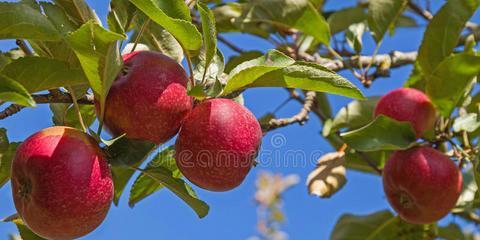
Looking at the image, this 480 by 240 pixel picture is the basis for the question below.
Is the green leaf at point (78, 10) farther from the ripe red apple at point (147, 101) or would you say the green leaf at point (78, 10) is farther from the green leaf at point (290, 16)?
the green leaf at point (290, 16)

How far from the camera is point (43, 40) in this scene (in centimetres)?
140

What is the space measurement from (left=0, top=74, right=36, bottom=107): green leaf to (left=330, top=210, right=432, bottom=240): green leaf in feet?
6.16

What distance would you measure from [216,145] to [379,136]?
0.76 m

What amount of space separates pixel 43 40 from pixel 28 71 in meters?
0.08

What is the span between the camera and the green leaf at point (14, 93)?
3.77 feet

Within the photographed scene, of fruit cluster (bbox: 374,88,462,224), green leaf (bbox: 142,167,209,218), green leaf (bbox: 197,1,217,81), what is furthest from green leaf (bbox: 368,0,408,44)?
green leaf (bbox: 142,167,209,218)

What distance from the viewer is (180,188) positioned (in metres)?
1.48

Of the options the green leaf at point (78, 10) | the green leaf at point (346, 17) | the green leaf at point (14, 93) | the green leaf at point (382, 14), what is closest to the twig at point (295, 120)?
the green leaf at point (382, 14)

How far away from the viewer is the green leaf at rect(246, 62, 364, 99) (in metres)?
1.45

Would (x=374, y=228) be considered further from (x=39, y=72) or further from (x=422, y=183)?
(x=39, y=72)

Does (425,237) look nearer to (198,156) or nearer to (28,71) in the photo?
(198,156)

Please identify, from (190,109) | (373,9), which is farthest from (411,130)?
(190,109)

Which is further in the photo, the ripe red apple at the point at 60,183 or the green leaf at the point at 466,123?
the green leaf at the point at 466,123

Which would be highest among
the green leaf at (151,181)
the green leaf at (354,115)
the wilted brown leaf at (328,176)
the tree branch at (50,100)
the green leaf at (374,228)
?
the tree branch at (50,100)
